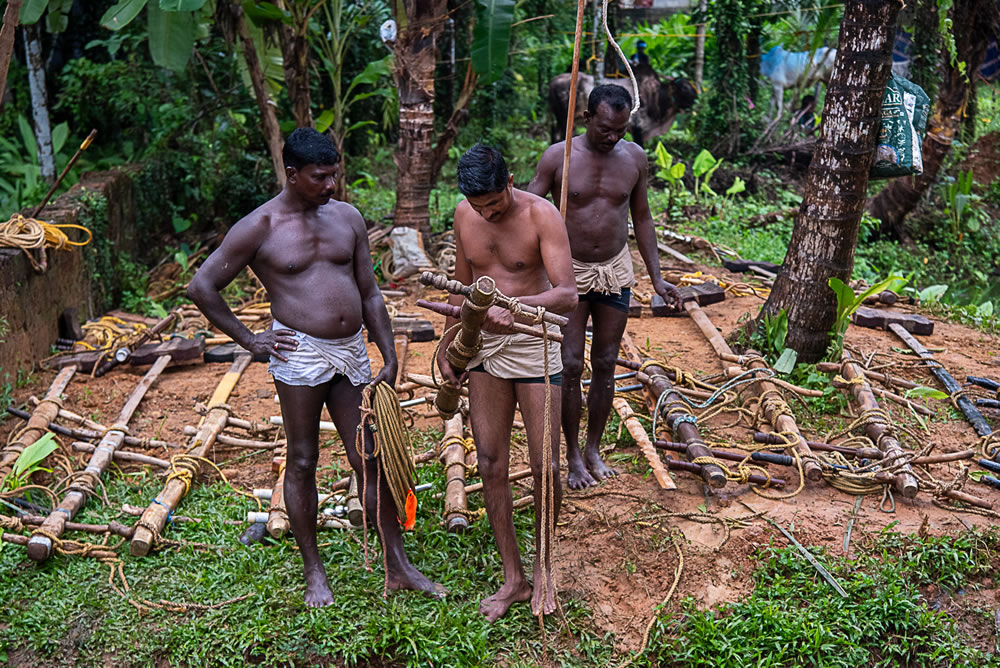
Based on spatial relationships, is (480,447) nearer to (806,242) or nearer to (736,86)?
(806,242)

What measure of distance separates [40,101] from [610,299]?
7560 mm

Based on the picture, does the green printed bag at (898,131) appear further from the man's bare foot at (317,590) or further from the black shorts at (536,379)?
the man's bare foot at (317,590)

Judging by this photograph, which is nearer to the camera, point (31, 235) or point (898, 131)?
point (898, 131)

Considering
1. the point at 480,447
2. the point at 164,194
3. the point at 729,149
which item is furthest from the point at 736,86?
the point at 480,447

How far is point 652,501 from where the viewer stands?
4.66 m

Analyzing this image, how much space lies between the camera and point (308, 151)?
11.6 feet

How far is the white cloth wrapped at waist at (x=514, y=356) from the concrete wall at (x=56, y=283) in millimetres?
4210

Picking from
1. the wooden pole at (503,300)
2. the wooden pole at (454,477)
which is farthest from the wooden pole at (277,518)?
the wooden pole at (503,300)

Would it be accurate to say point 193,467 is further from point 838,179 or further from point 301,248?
point 838,179

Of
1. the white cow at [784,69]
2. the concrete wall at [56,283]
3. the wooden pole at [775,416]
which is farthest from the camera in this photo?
the white cow at [784,69]

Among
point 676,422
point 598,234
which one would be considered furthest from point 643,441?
point 598,234

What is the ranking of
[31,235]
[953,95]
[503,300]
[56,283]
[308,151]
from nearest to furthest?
1. [503,300]
2. [308,151]
3. [31,235]
4. [56,283]
5. [953,95]

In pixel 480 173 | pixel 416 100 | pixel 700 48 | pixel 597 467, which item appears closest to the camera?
pixel 480 173

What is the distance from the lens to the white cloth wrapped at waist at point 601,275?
4.56m
